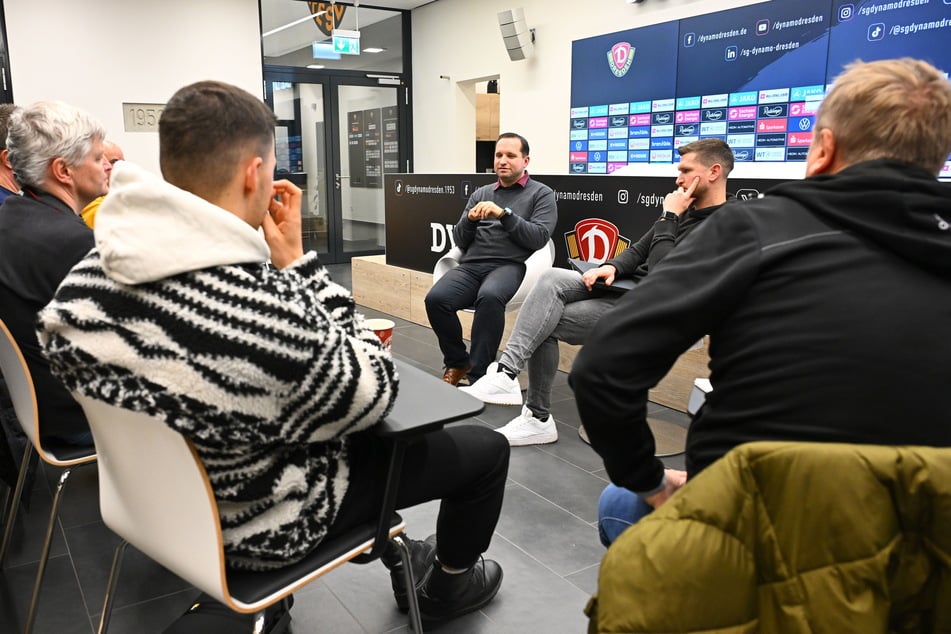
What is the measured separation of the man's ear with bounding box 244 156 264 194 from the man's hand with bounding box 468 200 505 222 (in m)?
2.36

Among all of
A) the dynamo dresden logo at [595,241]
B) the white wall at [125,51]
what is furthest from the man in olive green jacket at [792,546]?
the white wall at [125,51]

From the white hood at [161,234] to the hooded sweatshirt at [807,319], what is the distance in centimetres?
53

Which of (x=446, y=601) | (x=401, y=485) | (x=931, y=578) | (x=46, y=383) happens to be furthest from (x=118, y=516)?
(x=931, y=578)

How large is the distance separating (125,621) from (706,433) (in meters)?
1.50

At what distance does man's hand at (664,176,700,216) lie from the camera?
274 centimetres

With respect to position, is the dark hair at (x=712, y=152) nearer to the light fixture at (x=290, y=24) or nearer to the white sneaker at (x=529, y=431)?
the white sneaker at (x=529, y=431)

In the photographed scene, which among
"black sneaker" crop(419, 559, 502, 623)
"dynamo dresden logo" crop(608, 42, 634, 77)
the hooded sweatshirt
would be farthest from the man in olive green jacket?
"dynamo dresden logo" crop(608, 42, 634, 77)

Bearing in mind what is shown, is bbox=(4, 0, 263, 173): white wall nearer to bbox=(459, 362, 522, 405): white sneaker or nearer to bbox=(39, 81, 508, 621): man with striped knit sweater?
bbox=(459, 362, 522, 405): white sneaker

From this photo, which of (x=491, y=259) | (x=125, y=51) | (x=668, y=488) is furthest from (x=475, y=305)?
(x=125, y=51)

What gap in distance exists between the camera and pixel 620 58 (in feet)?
20.3

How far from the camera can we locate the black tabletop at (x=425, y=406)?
3.97 feet

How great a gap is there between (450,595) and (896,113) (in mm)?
1381

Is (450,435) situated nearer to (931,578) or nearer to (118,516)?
(118,516)

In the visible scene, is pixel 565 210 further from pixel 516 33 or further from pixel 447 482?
pixel 516 33
